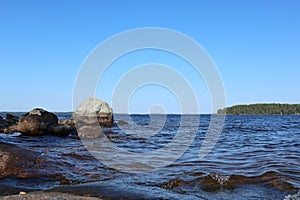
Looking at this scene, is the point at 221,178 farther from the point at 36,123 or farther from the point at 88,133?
the point at 88,133

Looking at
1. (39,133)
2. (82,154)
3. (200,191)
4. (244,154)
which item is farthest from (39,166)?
(39,133)

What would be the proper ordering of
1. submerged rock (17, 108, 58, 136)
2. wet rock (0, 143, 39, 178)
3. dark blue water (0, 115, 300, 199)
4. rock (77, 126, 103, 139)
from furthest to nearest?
rock (77, 126, 103, 139) → submerged rock (17, 108, 58, 136) → wet rock (0, 143, 39, 178) → dark blue water (0, 115, 300, 199)

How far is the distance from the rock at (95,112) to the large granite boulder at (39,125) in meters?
10.9

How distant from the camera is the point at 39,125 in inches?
728

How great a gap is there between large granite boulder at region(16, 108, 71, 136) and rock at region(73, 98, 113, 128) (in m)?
10.9

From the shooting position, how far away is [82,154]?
11.2 meters

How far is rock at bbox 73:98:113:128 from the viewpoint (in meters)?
31.5

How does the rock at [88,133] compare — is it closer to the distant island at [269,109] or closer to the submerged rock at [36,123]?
the submerged rock at [36,123]

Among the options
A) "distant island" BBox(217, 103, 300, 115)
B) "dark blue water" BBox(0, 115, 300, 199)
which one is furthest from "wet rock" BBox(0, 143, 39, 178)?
"distant island" BBox(217, 103, 300, 115)

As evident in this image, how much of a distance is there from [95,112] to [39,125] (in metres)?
13.6

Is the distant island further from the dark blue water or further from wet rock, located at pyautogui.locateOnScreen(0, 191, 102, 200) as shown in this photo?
wet rock, located at pyautogui.locateOnScreen(0, 191, 102, 200)

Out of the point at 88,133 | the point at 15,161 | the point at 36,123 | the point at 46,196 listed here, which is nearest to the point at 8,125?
the point at 36,123

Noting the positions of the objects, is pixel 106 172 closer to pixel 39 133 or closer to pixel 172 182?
pixel 172 182

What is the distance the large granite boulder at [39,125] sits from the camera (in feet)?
60.3
